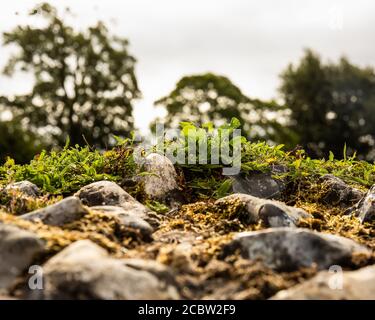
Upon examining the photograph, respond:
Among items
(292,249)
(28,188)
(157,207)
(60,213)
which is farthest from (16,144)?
(292,249)

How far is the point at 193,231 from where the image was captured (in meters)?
4.57

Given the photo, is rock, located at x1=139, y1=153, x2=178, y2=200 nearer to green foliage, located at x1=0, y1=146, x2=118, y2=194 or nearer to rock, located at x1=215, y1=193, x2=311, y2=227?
green foliage, located at x1=0, y1=146, x2=118, y2=194

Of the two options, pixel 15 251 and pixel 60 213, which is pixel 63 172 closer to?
pixel 60 213

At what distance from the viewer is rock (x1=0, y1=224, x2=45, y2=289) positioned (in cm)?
309

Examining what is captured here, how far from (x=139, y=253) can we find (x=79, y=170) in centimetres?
305

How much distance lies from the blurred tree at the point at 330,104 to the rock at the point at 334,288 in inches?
1321

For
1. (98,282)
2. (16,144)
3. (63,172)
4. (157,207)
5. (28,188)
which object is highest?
(63,172)

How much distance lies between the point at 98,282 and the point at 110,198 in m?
2.49

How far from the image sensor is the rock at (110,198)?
4957mm

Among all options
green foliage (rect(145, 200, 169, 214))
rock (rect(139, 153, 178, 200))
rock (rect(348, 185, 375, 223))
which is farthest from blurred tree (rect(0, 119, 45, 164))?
rock (rect(348, 185, 375, 223))

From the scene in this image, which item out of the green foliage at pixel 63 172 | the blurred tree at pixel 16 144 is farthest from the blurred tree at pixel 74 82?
the green foliage at pixel 63 172

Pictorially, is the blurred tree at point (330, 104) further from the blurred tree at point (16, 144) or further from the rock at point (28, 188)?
the rock at point (28, 188)

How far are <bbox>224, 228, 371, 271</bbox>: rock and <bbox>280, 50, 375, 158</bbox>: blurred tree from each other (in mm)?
33026

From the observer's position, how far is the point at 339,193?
6.14 metres
